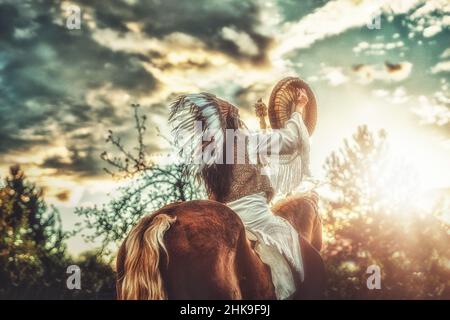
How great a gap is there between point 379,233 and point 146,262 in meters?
3.33

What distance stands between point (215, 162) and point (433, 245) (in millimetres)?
2675

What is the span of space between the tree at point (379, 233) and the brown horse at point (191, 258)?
77.0 inches

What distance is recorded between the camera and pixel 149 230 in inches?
106

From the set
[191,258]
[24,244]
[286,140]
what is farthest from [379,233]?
[24,244]

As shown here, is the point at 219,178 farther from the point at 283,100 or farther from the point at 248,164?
the point at 283,100

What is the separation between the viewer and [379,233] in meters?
4.98

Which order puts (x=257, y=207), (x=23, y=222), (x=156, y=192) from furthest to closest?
(x=156, y=192) < (x=23, y=222) < (x=257, y=207)

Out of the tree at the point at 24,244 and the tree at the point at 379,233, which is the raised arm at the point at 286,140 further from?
the tree at the point at 24,244

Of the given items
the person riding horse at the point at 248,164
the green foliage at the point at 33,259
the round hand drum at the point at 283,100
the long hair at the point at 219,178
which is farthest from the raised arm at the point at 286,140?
the green foliage at the point at 33,259

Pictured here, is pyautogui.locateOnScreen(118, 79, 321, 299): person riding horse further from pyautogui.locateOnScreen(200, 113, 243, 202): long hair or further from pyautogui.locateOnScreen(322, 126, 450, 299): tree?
pyautogui.locateOnScreen(322, 126, 450, 299): tree

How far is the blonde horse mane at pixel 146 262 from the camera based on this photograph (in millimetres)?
2611
